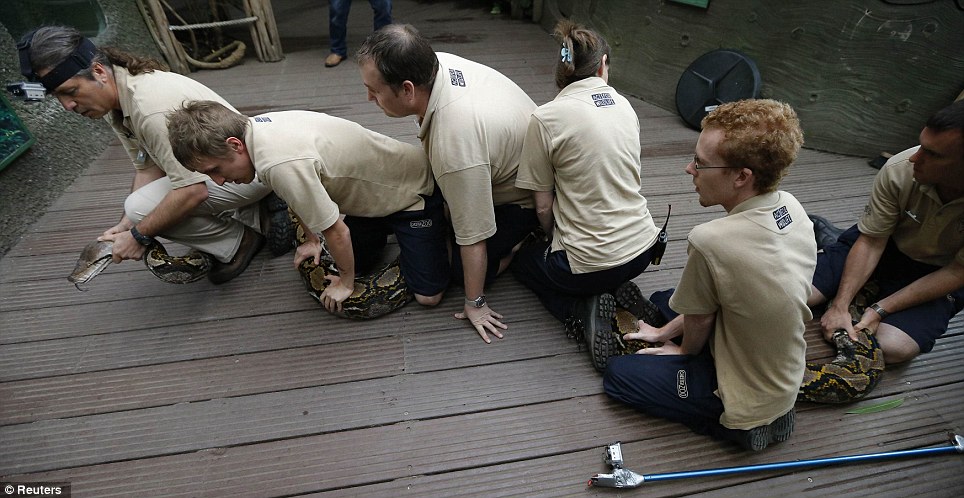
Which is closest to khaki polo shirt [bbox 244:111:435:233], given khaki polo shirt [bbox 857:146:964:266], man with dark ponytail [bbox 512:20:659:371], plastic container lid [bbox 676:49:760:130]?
man with dark ponytail [bbox 512:20:659:371]

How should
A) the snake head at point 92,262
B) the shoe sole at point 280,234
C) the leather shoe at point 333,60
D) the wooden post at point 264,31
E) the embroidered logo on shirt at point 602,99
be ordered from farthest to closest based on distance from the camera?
the leather shoe at point 333,60 → the wooden post at point 264,31 → the shoe sole at point 280,234 → the snake head at point 92,262 → the embroidered logo on shirt at point 602,99

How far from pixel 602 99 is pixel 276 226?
1.99m

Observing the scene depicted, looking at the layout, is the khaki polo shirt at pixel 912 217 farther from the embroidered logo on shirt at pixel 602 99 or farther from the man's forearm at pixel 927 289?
the embroidered logo on shirt at pixel 602 99

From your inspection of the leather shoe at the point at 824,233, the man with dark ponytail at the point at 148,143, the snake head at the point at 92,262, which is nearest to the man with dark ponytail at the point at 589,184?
the leather shoe at the point at 824,233

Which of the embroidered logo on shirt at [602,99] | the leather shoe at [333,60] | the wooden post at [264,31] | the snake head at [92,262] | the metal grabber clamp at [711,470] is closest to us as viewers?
the metal grabber clamp at [711,470]

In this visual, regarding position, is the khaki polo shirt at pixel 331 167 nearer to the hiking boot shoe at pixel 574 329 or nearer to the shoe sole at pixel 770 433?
the hiking boot shoe at pixel 574 329

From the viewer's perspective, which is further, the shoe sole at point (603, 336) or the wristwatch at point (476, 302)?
the wristwatch at point (476, 302)

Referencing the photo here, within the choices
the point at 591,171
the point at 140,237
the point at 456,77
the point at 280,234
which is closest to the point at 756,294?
the point at 591,171

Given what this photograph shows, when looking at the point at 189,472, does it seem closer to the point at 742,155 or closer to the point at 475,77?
the point at 475,77

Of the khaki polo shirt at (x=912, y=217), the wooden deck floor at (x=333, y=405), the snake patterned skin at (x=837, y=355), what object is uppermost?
the khaki polo shirt at (x=912, y=217)

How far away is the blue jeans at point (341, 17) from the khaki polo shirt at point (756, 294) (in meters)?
4.77

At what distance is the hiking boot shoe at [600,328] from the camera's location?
6.70ft

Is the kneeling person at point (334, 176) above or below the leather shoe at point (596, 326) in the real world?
above

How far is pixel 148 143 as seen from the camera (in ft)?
7.05
